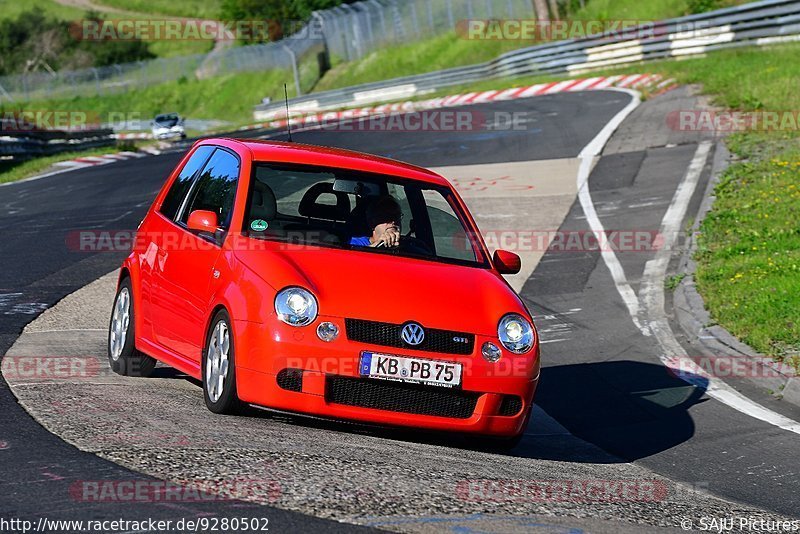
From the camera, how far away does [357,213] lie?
8141 mm

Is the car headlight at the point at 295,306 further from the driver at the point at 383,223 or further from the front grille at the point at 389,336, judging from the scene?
the driver at the point at 383,223

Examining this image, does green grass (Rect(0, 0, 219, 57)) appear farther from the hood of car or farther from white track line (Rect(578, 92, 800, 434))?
the hood of car

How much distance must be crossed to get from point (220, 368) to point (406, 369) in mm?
1060

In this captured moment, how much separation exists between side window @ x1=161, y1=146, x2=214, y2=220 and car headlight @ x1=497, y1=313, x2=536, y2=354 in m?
2.63

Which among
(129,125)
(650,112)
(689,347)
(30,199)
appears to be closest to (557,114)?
(650,112)

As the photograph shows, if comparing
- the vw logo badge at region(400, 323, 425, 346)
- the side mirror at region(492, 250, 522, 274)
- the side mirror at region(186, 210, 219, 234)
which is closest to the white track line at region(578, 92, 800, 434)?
the side mirror at region(492, 250, 522, 274)

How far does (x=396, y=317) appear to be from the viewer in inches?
272

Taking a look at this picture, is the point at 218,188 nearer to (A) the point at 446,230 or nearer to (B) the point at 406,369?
(A) the point at 446,230

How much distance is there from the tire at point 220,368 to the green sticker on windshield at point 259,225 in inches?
26.5

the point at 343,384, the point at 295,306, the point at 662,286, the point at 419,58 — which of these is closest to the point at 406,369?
the point at 343,384

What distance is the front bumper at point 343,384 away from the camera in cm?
680

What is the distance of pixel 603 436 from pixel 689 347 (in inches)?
118

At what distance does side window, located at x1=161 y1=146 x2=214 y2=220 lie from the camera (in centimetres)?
880

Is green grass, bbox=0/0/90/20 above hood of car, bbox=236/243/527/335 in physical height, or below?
above
